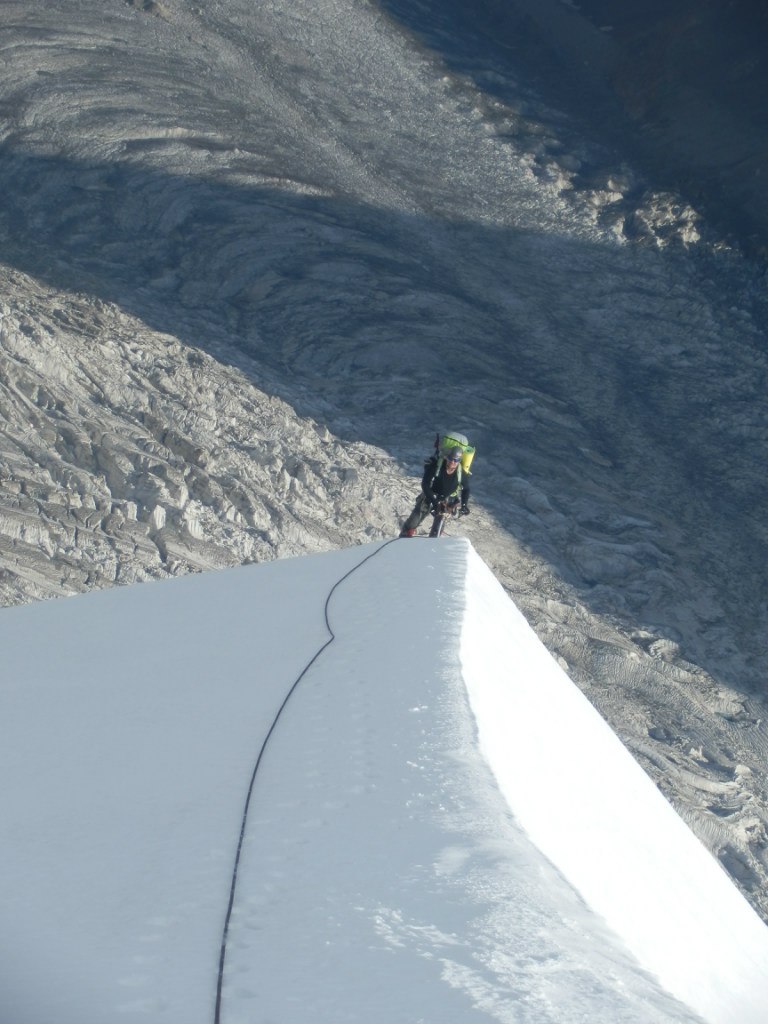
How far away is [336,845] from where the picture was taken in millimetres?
2600

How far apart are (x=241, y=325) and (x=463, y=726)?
9.73m

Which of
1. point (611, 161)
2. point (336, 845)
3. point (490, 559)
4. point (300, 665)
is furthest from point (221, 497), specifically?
point (611, 161)

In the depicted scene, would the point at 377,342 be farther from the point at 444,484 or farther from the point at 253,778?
the point at 253,778

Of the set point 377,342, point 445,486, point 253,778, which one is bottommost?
point 253,778

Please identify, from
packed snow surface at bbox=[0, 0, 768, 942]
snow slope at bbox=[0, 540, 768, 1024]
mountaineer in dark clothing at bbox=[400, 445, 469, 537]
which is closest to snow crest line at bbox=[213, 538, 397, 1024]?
snow slope at bbox=[0, 540, 768, 1024]

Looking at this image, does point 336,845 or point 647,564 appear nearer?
point 336,845

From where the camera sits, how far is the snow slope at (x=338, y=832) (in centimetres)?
210

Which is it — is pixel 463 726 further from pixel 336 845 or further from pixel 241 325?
pixel 241 325

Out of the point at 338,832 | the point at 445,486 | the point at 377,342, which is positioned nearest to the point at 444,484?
the point at 445,486

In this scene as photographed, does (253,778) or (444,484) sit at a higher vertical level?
(444,484)

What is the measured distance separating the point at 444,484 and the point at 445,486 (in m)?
0.02

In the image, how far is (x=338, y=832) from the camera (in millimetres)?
2658

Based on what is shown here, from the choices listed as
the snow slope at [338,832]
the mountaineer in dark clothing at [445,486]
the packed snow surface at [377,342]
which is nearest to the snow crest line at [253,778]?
the snow slope at [338,832]

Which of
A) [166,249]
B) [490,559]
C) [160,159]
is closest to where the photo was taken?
[490,559]
